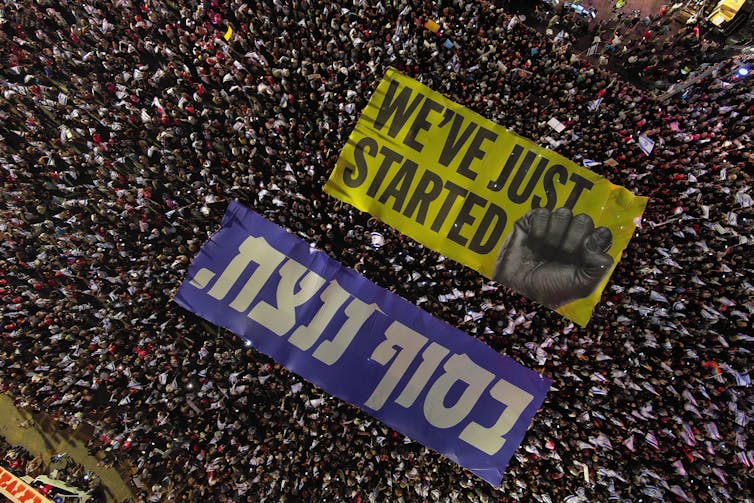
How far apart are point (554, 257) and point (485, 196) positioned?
2288mm

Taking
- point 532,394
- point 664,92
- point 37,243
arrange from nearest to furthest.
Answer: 1. point 532,394
2. point 37,243
3. point 664,92

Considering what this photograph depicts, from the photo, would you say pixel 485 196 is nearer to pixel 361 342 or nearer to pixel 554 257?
pixel 554 257

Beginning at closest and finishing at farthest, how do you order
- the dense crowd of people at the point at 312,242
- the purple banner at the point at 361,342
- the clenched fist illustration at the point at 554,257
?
1. the dense crowd of people at the point at 312,242
2. the purple banner at the point at 361,342
3. the clenched fist illustration at the point at 554,257

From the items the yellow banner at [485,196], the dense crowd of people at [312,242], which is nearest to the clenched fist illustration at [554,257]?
the yellow banner at [485,196]

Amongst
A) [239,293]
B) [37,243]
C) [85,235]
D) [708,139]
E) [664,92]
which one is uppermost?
[664,92]

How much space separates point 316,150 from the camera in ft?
32.6

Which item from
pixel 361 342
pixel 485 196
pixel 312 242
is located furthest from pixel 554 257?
pixel 312 242

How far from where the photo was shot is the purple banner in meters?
9.16

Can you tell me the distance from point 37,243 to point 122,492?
6.64 m

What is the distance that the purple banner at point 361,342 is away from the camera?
9.16m

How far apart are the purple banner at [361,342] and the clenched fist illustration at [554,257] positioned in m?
1.91

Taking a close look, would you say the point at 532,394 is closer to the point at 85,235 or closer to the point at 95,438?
the point at 95,438

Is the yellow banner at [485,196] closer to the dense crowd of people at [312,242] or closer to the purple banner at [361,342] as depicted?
the dense crowd of people at [312,242]

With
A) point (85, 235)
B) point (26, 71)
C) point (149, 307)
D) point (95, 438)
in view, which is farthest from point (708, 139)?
point (26, 71)
